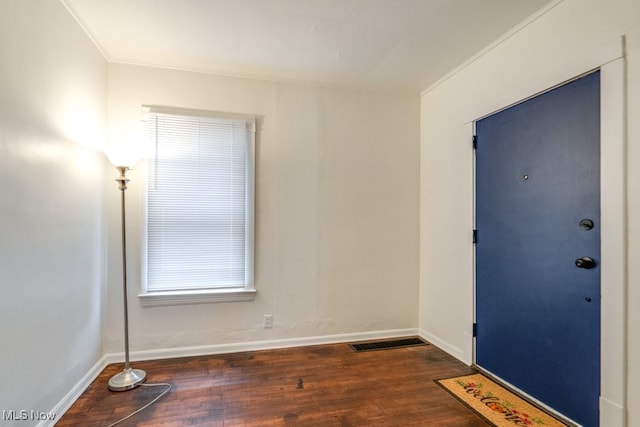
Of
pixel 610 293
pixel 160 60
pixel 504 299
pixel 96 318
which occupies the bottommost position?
pixel 96 318

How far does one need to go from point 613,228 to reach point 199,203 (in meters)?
2.97

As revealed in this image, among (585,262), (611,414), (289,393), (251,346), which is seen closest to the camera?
(611,414)

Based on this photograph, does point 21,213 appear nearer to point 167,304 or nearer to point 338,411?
point 167,304

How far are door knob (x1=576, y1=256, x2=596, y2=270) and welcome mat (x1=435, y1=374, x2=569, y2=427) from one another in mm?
983

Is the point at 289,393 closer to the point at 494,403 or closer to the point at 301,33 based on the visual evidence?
the point at 494,403

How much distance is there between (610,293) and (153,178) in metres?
3.34

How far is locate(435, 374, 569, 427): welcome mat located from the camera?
79.0 inches

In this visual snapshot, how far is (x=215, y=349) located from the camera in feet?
9.78

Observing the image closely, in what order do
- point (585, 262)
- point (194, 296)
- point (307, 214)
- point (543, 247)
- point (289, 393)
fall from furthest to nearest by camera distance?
point (307, 214)
point (194, 296)
point (289, 393)
point (543, 247)
point (585, 262)

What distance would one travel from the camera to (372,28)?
2344mm

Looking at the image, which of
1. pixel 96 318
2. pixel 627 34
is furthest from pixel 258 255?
pixel 627 34

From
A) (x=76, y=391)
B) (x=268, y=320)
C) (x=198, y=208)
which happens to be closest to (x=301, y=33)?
(x=198, y=208)

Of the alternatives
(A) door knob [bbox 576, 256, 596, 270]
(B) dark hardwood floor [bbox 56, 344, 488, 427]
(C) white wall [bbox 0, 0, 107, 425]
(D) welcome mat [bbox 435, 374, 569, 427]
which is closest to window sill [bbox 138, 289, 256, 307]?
(C) white wall [bbox 0, 0, 107, 425]

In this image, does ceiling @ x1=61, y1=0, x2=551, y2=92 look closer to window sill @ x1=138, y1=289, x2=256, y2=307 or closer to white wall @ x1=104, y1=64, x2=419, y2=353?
white wall @ x1=104, y1=64, x2=419, y2=353
